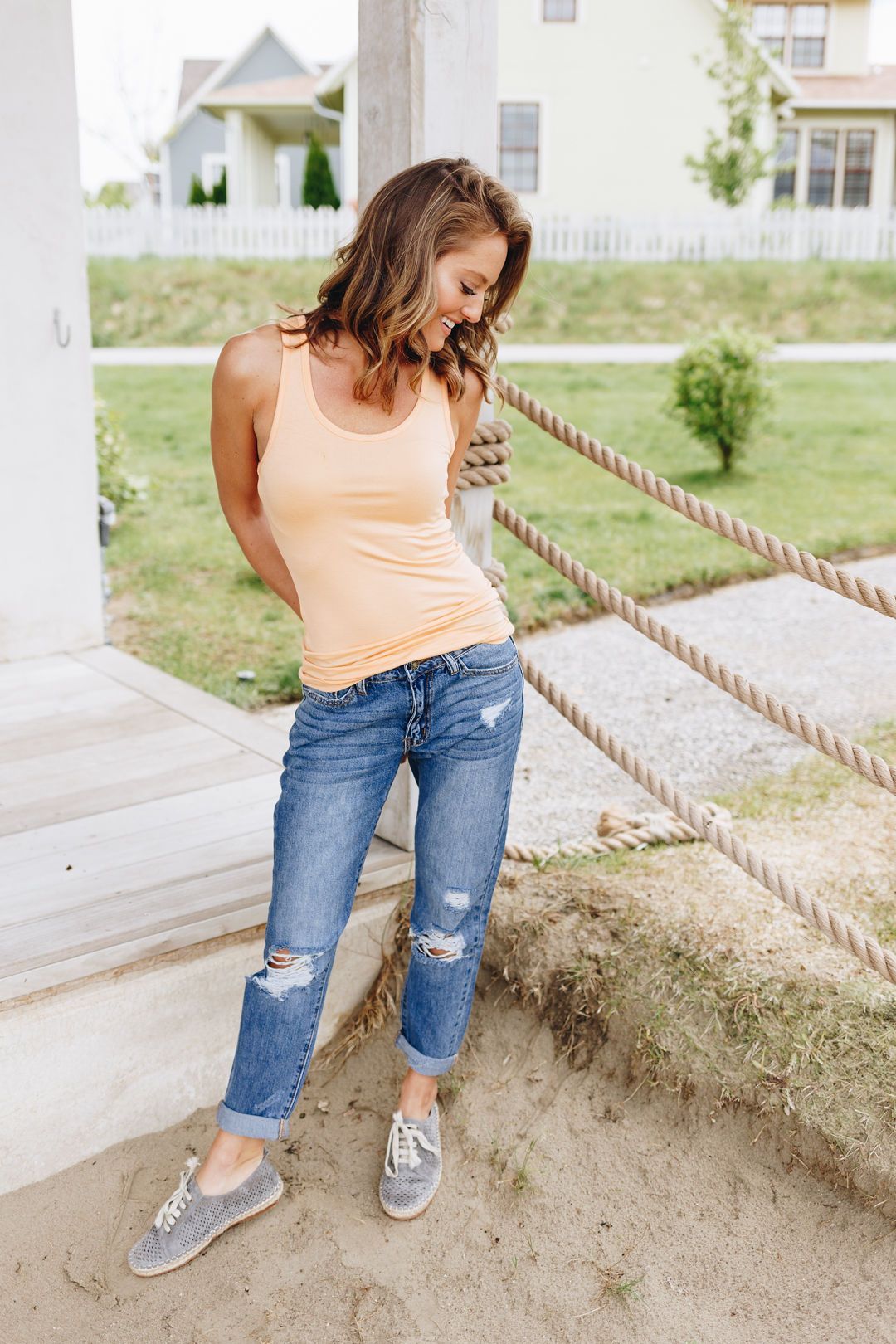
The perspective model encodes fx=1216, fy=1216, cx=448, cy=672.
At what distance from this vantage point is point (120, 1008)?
226cm

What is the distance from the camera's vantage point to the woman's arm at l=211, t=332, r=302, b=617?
5.88 feet

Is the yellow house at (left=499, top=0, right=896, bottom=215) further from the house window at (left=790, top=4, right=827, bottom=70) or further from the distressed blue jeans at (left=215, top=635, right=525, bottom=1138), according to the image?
the distressed blue jeans at (left=215, top=635, right=525, bottom=1138)

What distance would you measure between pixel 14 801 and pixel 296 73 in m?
24.8

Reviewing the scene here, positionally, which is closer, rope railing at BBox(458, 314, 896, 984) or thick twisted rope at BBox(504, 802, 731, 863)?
rope railing at BBox(458, 314, 896, 984)

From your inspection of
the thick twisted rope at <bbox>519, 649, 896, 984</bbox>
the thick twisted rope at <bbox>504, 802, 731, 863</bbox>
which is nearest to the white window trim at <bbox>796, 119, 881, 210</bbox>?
the thick twisted rope at <bbox>504, 802, 731, 863</bbox>

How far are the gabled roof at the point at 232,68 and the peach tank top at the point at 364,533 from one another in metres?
23.5

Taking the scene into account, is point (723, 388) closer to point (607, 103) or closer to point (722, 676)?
point (722, 676)

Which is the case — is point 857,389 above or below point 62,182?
below

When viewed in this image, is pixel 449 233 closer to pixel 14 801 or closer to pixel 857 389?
pixel 14 801

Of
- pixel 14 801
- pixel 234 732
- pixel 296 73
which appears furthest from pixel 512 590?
pixel 296 73

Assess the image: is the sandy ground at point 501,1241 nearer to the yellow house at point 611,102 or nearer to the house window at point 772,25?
the yellow house at point 611,102

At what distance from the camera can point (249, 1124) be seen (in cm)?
201

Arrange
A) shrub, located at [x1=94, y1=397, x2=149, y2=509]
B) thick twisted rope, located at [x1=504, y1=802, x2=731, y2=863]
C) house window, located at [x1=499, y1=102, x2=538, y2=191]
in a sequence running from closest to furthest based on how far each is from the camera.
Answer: thick twisted rope, located at [x1=504, y1=802, x2=731, y2=863] → shrub, located at [x1=94, y1=397, x2=149, y2=509] → house window, located at [x1=499, y1=102, x2=538, y2=191]

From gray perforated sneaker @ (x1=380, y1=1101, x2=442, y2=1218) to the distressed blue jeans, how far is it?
26cm
